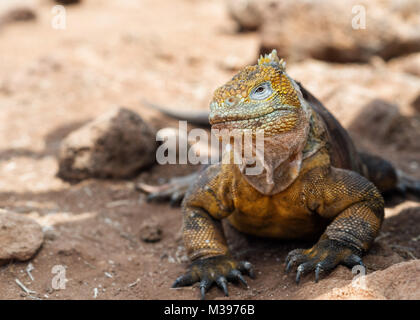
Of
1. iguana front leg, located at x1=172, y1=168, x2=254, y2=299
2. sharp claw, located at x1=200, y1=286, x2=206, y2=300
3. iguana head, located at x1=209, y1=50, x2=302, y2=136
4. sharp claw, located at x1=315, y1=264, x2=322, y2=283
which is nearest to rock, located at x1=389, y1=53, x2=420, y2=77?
iguana front leg, located at x1=172, y1=168, x2=254, y2=299

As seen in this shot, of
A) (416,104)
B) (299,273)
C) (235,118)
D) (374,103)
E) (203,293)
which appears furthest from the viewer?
(416,104)

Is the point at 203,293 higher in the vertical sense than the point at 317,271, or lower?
Answer: lower

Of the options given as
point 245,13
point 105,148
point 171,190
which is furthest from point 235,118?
point 245,13

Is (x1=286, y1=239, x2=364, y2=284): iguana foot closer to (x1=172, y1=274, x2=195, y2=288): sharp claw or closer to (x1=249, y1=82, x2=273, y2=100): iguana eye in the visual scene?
(x1=172, y1=274, x2=195, y2=288): sharp claw

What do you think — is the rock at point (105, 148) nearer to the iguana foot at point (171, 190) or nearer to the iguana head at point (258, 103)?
the iguana foot at point (171, 190)

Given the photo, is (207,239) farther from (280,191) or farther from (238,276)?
(280,191)

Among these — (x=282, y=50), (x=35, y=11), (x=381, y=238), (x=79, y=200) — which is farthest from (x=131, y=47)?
(x=381, y=238)
